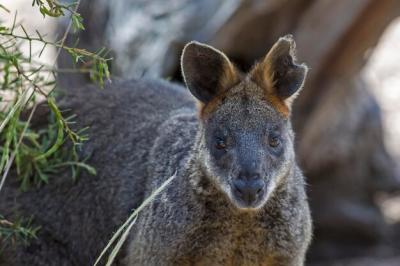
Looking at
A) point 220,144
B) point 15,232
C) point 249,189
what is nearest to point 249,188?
point 249,189

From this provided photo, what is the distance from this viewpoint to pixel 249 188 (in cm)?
515

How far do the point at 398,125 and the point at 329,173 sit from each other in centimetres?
290

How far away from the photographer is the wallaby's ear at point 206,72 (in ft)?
18.4

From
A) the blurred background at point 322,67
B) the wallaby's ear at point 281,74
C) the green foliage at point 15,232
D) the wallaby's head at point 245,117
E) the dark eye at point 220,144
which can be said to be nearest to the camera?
the wallaby's head at point 245,117

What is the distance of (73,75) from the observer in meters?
9.66

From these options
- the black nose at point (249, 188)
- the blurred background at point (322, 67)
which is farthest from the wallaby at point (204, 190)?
→ the blurred background at point (322, 67)

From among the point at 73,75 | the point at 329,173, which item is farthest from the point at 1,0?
the point at 329,173

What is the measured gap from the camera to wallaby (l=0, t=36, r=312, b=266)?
546cm

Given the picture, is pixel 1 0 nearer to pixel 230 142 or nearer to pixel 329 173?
pixel 329 173

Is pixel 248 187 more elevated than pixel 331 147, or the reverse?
pixel 331 147

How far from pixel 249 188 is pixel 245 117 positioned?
1.78 feet

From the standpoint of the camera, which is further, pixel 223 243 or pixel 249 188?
pixel 223 243

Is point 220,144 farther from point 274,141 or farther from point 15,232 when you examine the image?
point 15,232

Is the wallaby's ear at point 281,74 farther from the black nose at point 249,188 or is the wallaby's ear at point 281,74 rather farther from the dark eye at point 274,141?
the black nose at point 249,188
